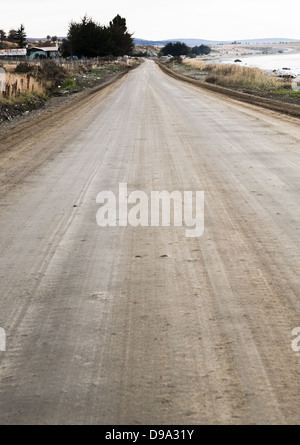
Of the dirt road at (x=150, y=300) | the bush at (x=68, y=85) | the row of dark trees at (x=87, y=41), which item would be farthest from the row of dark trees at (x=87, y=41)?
the dirt road at (x=150, y=300)

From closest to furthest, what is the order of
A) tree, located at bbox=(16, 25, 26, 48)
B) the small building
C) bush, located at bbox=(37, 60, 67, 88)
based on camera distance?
bush, located at bbox=(37, 60, 67, 88)
the small building
tree, located at bbox=(16, 25, 26, 48)

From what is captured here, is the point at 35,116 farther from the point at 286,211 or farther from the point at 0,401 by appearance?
the point at 0,401

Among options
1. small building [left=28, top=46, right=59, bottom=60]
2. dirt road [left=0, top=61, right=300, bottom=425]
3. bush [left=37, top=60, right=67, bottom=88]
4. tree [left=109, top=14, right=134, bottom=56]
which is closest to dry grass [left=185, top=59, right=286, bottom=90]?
bush [left=37, top=60, right=67, bottom=88]

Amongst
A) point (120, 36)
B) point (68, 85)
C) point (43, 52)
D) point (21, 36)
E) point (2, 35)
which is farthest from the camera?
point (2, 35)

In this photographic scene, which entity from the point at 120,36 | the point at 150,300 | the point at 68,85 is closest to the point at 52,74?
the point at 68,85

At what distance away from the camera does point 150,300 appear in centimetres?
411

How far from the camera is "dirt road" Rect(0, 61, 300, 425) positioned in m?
2.92

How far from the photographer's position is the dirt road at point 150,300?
2918 mm

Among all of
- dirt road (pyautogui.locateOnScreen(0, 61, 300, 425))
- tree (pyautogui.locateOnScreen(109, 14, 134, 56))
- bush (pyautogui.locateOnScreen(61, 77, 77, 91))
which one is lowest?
dirt road (pyautogui.locateOnScreen(0, 61, 300, 425))

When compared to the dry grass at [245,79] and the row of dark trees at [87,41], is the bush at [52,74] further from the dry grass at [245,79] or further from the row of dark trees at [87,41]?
the row of dark trees at [87,41]

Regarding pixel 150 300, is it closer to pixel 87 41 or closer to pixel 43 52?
pixel 87 41

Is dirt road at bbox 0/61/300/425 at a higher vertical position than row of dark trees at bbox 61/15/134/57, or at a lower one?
lower

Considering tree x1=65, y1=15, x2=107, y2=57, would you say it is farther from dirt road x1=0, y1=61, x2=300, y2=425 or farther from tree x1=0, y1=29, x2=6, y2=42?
tree x1=0, y1=29, x2=6, y2=42

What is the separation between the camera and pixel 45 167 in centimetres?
904
